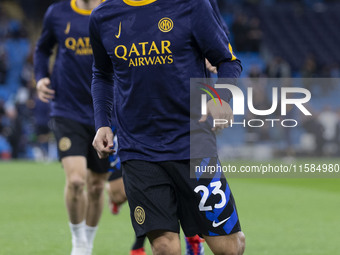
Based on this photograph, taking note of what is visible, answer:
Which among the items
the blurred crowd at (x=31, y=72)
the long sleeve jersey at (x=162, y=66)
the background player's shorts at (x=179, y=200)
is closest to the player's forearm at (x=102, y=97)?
the long sleeve jersey at (x=162, y=66)

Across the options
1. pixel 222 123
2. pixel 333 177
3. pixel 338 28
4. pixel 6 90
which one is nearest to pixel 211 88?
pixel 222 123

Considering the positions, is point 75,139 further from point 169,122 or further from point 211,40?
point 211,40

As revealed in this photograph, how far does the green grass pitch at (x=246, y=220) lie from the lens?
23.7ft

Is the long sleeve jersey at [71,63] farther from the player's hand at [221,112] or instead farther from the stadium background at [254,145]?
the player's hand at [221,112]

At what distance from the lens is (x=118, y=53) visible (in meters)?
4.17

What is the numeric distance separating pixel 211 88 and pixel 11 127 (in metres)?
19.6

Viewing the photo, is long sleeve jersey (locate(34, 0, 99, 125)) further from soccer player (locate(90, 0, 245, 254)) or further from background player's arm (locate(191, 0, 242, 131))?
background player's arm (locate(191, 0, 242, 131))

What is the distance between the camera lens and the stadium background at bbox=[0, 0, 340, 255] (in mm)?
8047

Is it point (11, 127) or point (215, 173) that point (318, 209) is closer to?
point (215, 173)

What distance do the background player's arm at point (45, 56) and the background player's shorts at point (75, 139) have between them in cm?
28

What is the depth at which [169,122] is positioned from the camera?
410 centimetres

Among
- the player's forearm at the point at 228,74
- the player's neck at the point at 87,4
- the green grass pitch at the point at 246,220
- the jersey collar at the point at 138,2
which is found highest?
the player's neck at the point at 87,4

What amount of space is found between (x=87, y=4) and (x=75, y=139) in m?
1.17

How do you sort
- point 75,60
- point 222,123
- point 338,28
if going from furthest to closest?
point 338,28
point 75,60
point 222,123
